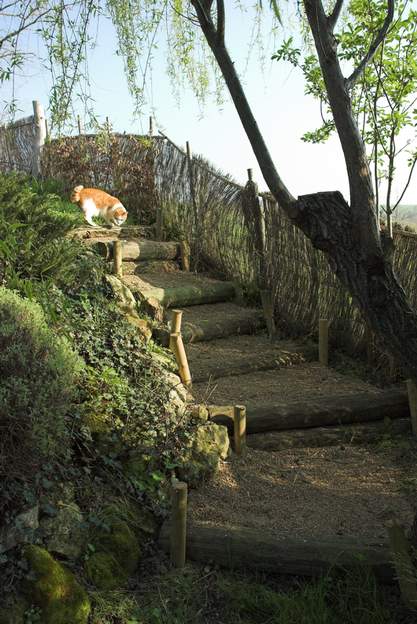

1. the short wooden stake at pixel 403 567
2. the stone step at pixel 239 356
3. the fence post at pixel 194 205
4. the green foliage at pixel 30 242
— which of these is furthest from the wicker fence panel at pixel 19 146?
the short wooden stake at pixel 403 567

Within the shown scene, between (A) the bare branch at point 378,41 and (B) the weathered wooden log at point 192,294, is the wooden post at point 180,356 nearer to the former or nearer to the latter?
(B) the weathered wooden log at point 192,294

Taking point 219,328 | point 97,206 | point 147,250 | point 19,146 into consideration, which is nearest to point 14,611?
point 219,328

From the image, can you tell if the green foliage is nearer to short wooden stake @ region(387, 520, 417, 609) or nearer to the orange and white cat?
the orange and white cat

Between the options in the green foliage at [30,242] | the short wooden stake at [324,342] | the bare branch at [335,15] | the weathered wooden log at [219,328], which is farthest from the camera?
the weathered wooden log at [219,328]

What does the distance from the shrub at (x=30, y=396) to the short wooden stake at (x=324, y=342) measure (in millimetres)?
3269

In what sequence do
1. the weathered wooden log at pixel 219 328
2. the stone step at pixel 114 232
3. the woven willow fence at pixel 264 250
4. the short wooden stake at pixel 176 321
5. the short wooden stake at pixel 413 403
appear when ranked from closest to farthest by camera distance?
1. the short wooden stake at pixel 413 403
2. the short wooden stake at pixel 176 321
3. the woven willow fence at pixel 264 250
4. the weathered wooden log at pixel 219 328
5. the stone step at pixel 114 232

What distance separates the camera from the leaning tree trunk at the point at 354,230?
4.07m

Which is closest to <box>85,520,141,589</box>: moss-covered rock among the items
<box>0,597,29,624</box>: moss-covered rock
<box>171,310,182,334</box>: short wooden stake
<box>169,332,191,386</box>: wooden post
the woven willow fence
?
<box>0,597,29,624</box>: moss-covered rock

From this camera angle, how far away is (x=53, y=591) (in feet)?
11.3

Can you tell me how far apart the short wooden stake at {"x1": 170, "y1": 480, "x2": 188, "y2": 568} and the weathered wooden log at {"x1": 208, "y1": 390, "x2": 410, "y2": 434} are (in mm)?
1640

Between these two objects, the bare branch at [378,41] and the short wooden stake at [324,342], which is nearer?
the bare branch at [378,41]

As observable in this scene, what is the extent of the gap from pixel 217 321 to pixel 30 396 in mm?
3906

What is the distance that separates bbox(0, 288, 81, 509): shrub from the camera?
142 inches

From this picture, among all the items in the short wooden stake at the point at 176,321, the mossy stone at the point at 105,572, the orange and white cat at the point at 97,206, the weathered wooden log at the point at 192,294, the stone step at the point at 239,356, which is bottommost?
the mossy stone at the point at 105,572
